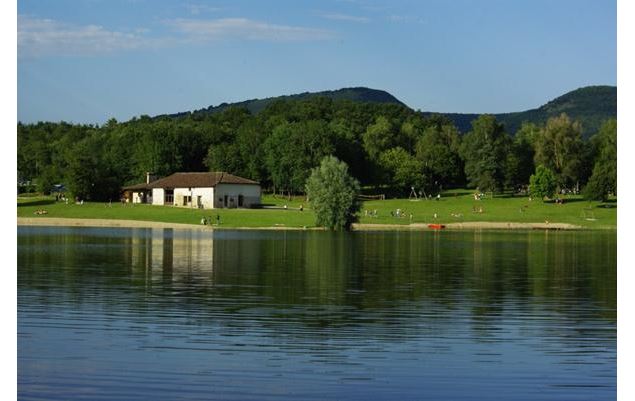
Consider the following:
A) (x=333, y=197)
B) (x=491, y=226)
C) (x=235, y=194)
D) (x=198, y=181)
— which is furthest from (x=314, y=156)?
(x=333, y=197)

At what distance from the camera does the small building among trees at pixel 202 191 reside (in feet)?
436

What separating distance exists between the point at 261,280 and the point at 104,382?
881 inches

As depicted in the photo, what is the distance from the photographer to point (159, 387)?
65.1ft

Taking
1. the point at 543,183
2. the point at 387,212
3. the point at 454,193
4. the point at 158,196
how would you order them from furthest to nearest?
the point at 454,193, the point at 158,196, the point at 543,183, the point at 387,212

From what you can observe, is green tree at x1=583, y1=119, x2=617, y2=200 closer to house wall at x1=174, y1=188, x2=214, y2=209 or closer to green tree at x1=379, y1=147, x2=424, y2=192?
green tree at x1=379, y1=147, x2=424, y2=192

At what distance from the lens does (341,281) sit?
4256cm

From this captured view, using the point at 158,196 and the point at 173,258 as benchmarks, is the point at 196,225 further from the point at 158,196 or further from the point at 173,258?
the point at 173,258

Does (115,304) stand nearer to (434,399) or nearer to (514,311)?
(514,311)

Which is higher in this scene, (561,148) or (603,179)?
(561,148)

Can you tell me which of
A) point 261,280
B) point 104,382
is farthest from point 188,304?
point 104,382

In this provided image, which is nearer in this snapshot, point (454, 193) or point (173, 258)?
point (173, 258)

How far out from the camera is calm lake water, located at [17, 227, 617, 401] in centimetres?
2028

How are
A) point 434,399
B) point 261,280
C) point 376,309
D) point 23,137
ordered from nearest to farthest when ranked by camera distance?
point 434,399 < point 376,309 < point 261,280 < point 23,137

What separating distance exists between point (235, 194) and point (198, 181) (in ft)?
18.2
